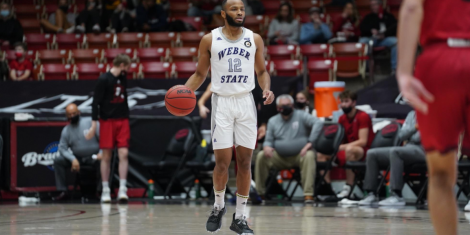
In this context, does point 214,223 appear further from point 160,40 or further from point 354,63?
point 160,40

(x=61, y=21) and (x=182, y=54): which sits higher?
(x=61, y=21)

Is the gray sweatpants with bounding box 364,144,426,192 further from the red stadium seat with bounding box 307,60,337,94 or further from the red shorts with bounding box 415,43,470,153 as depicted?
the red shorts with bounding box 415,43,470,153

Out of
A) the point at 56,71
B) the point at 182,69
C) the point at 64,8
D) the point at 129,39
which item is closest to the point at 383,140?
the point at 182,69

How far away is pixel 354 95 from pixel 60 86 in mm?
6168

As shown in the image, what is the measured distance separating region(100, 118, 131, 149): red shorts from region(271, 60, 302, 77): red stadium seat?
4.57m

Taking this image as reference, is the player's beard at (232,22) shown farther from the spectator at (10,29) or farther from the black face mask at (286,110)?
the spectator at (10,29)

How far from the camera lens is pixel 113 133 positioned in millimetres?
9914

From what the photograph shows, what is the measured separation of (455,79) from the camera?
9.32 feet

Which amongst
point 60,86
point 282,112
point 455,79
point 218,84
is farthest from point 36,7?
point 455,79

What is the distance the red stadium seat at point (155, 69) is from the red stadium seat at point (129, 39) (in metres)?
1.46

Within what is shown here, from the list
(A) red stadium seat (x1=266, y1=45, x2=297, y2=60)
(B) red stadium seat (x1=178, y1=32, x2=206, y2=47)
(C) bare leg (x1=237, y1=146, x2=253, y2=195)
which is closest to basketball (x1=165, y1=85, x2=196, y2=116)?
(C) bare leg (x1=237, y1=146, x2=253, y2=195)

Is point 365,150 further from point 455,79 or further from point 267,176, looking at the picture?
point 455,79

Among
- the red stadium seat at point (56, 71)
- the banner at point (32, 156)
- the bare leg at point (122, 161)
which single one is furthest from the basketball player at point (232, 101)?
the red stadium seat at point (56, 71)

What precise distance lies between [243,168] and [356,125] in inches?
180
